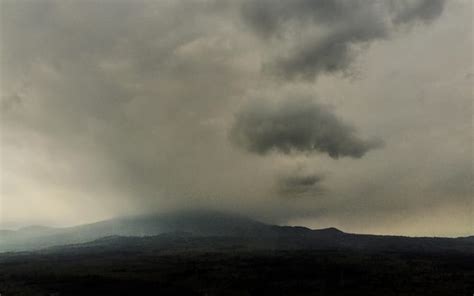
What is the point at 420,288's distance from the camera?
149 meters

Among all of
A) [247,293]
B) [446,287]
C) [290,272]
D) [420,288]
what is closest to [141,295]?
[247,293]

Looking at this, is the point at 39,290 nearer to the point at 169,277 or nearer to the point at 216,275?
the point at 169,277

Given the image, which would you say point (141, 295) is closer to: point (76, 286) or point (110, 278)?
point (76, 286)

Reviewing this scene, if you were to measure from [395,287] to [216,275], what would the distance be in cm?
7262

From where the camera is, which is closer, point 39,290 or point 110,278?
point 39,290

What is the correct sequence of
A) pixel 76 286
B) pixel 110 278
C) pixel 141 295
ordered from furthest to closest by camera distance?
1. pixel 110 278
2. pixel 76 286
3. pixel 141 295

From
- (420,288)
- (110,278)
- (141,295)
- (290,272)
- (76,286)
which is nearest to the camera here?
(141,295)

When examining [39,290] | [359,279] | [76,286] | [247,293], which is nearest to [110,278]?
[76,286]

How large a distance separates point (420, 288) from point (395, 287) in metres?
8.37

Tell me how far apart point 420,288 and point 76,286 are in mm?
123960

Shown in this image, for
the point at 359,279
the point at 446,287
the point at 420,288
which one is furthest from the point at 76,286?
the point at 446,287

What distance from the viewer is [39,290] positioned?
502 feet

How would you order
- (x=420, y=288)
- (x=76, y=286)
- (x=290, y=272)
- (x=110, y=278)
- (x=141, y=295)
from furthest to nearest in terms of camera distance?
(x=290, y=272), (x=110, y=278), (x=76, y=286), (x=420, y=288), (x=141, y=295)

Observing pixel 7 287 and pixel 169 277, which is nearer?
pixel 7 287
